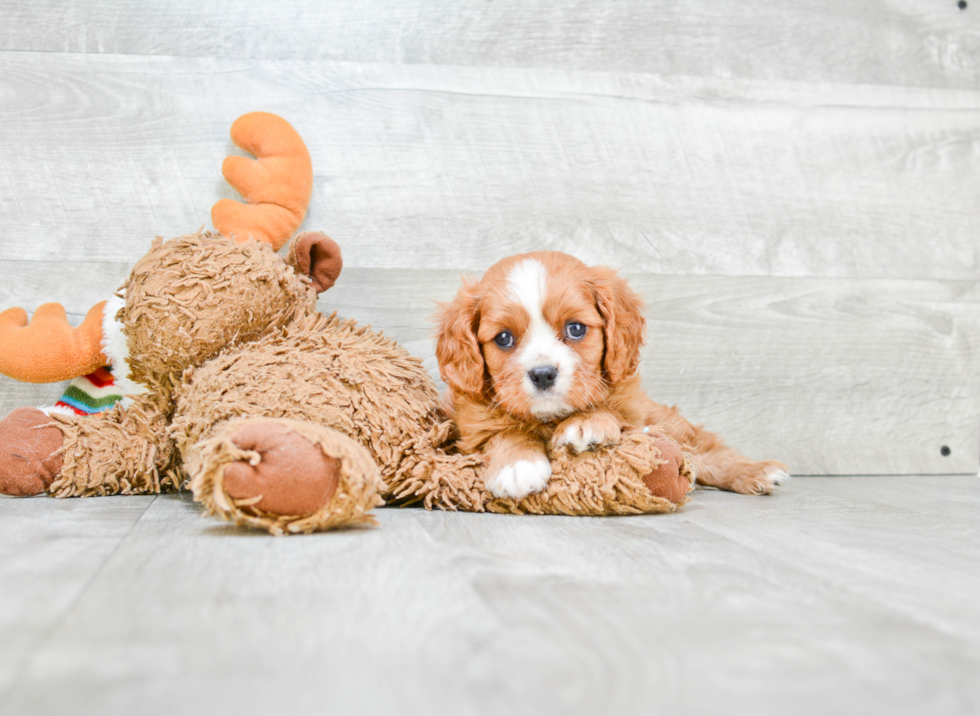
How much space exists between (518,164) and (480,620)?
1.64 m

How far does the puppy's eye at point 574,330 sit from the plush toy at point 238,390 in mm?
230

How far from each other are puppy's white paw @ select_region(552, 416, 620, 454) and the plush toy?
0.07 feet

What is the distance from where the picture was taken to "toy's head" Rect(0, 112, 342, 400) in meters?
1.58

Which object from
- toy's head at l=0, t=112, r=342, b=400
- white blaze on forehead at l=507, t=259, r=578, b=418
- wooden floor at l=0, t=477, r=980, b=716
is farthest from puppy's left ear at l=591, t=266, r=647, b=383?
toy's head at l=0, t=112, r=342, b=400

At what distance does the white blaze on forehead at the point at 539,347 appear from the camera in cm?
150

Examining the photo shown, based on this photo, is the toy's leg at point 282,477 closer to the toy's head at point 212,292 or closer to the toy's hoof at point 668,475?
the toy's head at point 212,292

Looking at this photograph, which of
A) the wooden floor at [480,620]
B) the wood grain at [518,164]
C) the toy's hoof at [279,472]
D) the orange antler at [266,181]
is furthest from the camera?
the wood grain at [518,164]

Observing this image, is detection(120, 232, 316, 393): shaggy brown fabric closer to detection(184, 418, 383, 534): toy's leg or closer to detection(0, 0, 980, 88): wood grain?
detection(184, 418, 383, 534): toy's leg

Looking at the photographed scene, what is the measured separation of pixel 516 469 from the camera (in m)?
1.48

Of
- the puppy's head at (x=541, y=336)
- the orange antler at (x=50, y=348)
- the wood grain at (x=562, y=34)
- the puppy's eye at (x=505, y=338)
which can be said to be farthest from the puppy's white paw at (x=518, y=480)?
the wood grain at (x=562, y=34)

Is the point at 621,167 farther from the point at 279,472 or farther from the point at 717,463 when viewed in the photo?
the point at 279,472

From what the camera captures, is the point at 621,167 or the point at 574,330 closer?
the point at 574,330

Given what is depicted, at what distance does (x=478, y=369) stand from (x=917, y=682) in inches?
40.2

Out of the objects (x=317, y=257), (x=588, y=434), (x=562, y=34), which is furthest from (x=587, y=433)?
(x=562, y=34)
